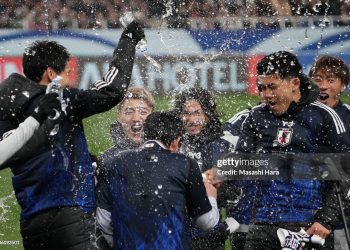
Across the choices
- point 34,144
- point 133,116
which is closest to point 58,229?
point 34,144

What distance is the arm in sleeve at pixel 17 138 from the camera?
556cm

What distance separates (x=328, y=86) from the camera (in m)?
7.67

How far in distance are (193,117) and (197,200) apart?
179 centimetres

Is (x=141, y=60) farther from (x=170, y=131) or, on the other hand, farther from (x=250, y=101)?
(x=170, y=131)

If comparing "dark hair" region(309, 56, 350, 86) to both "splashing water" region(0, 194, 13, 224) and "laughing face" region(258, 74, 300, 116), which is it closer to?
"laughing face" region(258, 74, 300, 116)

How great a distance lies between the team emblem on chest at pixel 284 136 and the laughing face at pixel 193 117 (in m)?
0.94

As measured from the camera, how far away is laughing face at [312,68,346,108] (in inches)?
298

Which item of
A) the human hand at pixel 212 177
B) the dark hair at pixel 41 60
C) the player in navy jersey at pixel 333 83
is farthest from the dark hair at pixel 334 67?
the dark hair at pixel 41 60

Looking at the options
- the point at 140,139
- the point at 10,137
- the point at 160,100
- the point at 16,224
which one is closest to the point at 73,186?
the point at 10,137

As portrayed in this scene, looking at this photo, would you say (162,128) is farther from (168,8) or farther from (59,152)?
(168,8)

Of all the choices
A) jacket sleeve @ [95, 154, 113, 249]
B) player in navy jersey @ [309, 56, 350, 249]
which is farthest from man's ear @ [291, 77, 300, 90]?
jacket sleeve @ [95, 154, 113, 249]

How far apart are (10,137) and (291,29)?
43.7 feet

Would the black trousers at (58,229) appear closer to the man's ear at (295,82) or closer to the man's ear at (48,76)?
the man's ear at (48,76)

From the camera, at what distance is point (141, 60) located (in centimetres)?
1791
